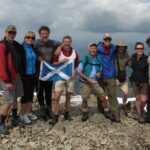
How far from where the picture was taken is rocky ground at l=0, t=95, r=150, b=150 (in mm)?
11180

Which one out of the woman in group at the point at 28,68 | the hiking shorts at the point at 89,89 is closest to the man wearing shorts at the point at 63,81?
the hiking shorts at the point at 89,89

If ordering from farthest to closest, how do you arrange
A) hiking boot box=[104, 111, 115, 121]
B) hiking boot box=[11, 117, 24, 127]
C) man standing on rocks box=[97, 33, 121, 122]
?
hiking boot box=[104, 111, 115, 121] → man standing on rocks box=[97, 33, 121, 122] → hiking boot box=[11, 117, 24, 127]

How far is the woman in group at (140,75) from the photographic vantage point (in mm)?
13344

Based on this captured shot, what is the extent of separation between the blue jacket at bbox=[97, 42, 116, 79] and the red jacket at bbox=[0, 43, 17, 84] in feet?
11.6

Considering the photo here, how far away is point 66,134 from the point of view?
12125 millimetres

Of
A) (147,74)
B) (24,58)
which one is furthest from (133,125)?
(24,58)

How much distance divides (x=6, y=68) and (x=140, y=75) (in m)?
5.17

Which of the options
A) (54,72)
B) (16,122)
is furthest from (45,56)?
(16,122)

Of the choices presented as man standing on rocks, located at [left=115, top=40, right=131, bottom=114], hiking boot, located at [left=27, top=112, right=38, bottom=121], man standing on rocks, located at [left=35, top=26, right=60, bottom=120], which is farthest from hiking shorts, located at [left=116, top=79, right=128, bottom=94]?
hiking boot, located at [left=27, top=112, right=38, bottom=121]

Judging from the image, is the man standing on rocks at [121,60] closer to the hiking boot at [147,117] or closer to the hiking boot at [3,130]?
the hiking boot at [147,117]

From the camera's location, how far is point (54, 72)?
12.8 meters

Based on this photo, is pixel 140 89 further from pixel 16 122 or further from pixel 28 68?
pixel 16 122

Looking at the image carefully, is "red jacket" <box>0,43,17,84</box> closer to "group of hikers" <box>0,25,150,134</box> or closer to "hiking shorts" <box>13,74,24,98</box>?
"group of hikers" <box>0,25,150,134</box>

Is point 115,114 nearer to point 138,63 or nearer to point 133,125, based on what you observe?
point 133,125
